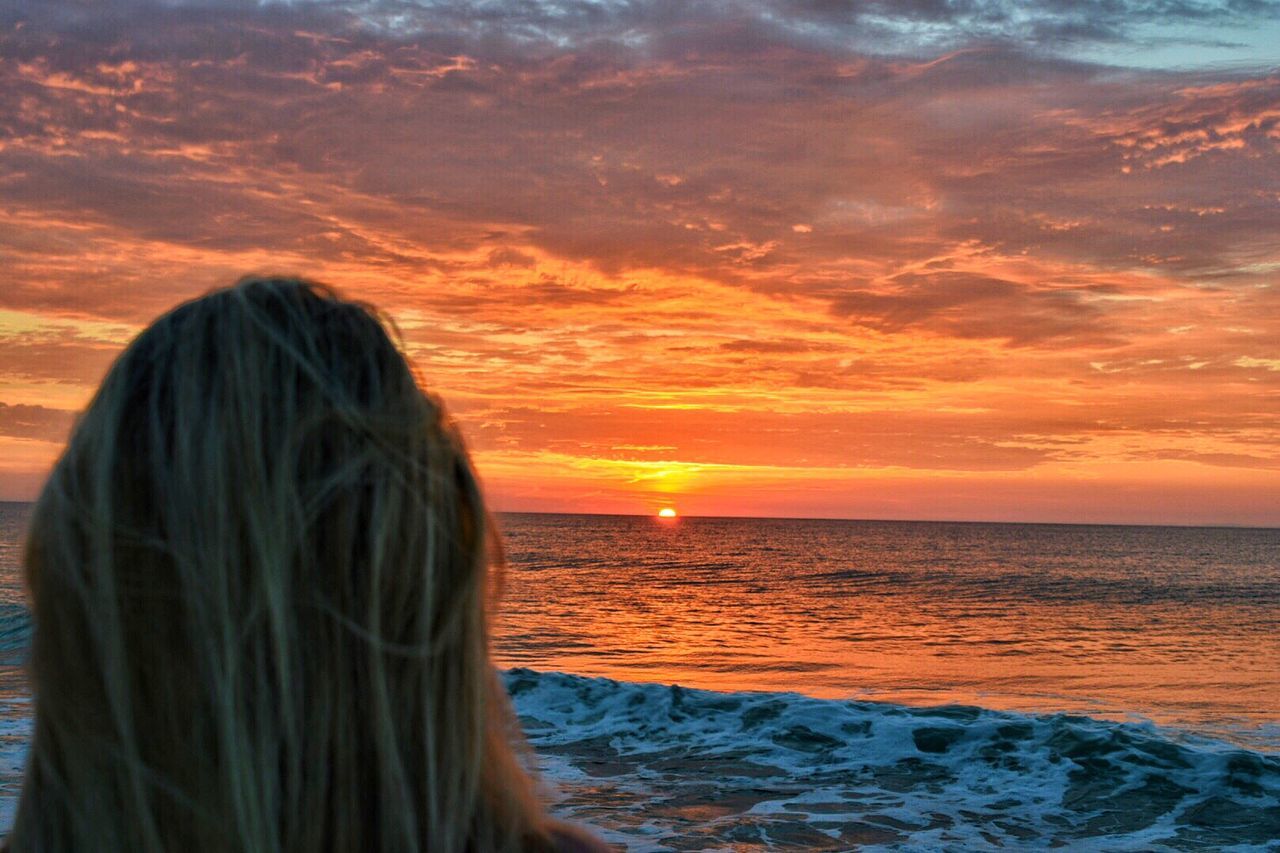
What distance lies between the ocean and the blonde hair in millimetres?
974

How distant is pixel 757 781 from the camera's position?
1138 centimetres

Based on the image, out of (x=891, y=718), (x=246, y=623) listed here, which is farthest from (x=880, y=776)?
(x=246, y=623)

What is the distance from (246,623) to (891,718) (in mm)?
14342

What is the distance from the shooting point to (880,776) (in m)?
11.9

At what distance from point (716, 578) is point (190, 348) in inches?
2196

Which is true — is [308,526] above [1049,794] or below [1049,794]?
above

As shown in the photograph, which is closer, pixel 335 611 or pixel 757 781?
pixel 335 611

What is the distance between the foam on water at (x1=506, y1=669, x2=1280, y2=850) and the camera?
958 cm

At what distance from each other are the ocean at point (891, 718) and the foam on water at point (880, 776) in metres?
0.04

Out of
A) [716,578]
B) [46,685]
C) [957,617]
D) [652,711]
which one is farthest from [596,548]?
[46,685]

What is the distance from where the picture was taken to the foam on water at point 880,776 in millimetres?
9578

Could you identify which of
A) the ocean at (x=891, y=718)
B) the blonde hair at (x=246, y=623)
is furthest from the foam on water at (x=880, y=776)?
the blonde hair at (x=246, y=623)

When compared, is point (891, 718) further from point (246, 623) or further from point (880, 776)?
point (246, 623)

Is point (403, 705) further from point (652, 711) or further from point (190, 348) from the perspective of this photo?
point (652, 711)
